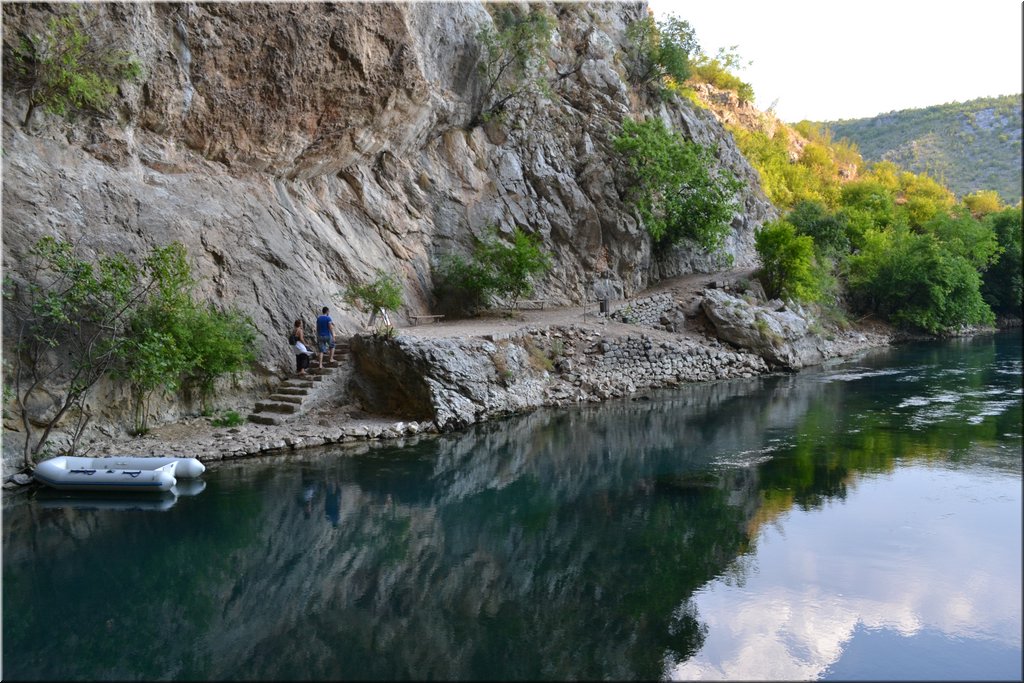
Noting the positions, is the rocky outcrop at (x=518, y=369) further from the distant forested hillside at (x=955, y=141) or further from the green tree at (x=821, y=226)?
the distant forested hillside at (x=955, y=141)

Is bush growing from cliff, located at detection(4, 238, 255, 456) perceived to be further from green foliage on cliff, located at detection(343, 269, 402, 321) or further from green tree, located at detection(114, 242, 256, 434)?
green foliage on cliff, located at detection(343, 269, 402, 321)

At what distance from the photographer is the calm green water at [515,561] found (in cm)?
718

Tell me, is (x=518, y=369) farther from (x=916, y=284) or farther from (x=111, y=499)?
(x=916, y=284)

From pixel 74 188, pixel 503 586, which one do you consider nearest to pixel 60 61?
pixel 74 188

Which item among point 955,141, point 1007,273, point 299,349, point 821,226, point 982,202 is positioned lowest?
point 299,349

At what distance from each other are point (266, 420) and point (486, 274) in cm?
1048

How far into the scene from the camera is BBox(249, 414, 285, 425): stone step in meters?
16.2

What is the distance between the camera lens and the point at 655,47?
35.8 metres

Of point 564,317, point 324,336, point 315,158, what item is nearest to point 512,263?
point 564,317

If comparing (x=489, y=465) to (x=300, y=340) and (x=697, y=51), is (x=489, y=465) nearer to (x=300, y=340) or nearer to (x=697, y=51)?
(x=300, y=340)

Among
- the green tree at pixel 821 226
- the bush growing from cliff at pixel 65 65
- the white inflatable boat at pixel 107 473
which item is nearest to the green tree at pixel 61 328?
the white inflatable boat at pixel 107 473

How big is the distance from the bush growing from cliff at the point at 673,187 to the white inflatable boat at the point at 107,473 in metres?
23.2

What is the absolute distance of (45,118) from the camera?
48.5ft

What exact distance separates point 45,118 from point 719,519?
595 inches
